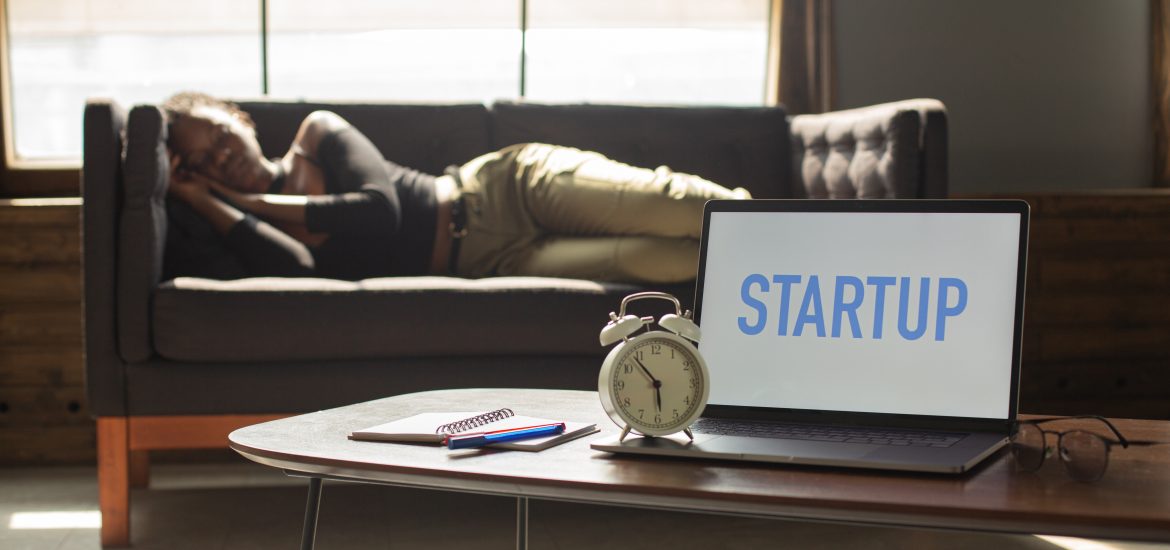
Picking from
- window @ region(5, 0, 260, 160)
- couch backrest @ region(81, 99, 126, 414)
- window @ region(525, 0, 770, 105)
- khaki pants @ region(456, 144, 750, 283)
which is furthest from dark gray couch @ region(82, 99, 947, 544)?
window @ region(525, 0, 770, 105)

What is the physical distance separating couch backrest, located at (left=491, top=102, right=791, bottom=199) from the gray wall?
0.58 metres

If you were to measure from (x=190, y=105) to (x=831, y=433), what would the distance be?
191 cm

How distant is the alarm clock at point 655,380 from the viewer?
1040 millimetres

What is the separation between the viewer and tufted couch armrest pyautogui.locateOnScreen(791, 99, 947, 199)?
2389 millimetres

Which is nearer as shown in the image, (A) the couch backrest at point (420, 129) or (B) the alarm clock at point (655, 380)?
(B) the alarm clock at point (655, 380)

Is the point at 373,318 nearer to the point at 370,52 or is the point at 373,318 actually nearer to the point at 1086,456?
the point at 370,52

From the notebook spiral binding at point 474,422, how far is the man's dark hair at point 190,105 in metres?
1.62

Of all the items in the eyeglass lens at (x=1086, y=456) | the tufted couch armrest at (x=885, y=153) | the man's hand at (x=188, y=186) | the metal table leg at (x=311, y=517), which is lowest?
the metal table leg at (x=311, y=517)

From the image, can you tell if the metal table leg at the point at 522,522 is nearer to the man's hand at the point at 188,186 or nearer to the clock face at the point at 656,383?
the clock face at the point at 656,383

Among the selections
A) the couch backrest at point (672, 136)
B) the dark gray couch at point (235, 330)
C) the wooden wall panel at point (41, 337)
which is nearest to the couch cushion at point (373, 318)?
the dark gray couch at point (235, 330)

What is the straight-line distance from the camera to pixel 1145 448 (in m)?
1.03

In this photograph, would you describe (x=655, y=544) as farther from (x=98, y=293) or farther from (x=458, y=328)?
(x=98, y=293)

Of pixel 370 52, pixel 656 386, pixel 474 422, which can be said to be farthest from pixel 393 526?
pixel 370 52

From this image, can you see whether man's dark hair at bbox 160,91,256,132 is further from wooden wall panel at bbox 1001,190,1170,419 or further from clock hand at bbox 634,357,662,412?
wooden wall panel at bbox 1001,190,1170,419
